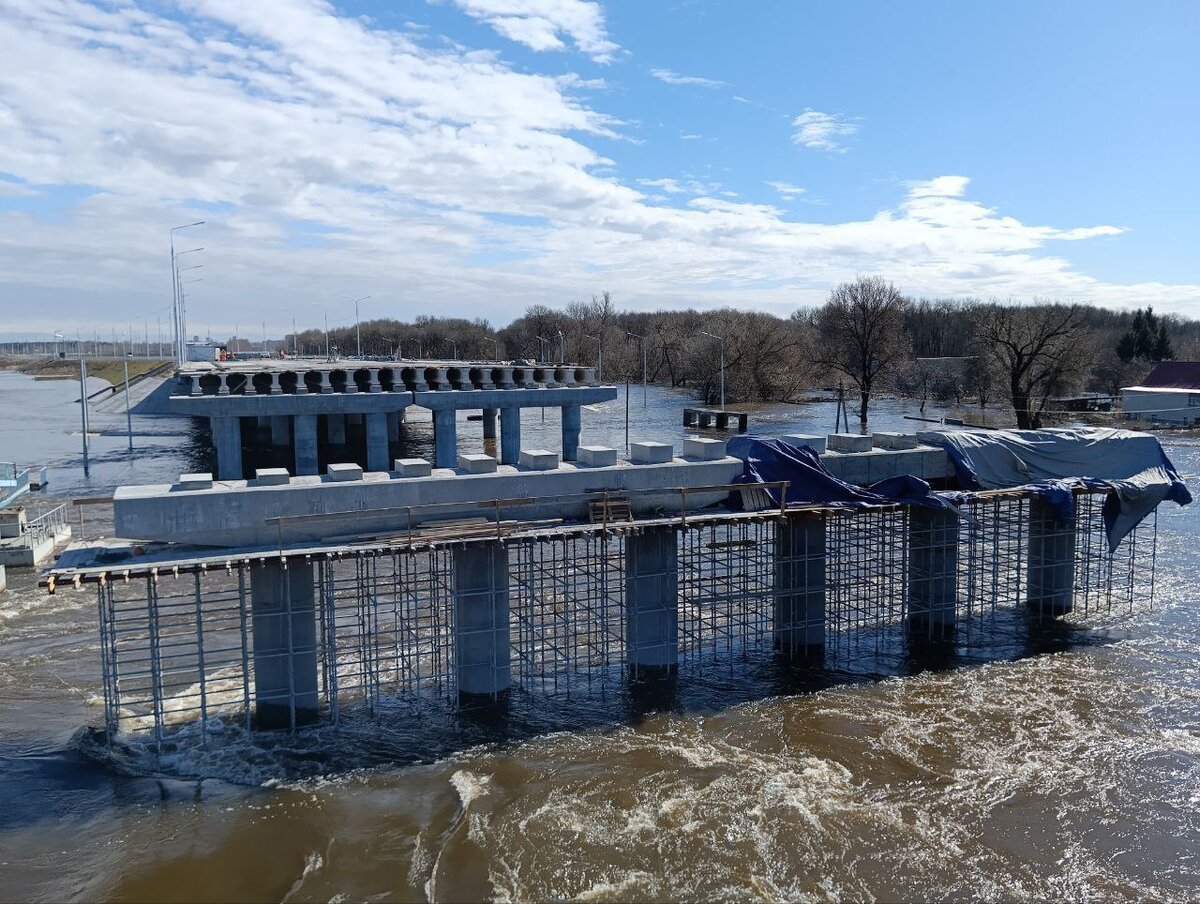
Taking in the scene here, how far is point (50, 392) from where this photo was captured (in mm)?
163250

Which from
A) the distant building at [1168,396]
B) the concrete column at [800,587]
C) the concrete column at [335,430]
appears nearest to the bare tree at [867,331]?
the distant building at [1168,396]

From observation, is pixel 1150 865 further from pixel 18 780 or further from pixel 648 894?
pixel 18 780

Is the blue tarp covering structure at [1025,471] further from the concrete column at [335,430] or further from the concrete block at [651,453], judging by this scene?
the concrete column at [335,430]

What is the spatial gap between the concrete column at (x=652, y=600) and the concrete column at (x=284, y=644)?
7.11 metres

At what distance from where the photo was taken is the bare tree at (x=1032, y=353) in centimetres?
7175

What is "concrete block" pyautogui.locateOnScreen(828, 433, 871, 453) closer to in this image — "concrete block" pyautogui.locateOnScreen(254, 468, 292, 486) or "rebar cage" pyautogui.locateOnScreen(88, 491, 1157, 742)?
"rebar cage" pyautogui.locateOnScreen(88, 491, 1157, 742)

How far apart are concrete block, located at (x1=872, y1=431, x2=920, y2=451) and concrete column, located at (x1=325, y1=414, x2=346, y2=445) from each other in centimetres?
4070

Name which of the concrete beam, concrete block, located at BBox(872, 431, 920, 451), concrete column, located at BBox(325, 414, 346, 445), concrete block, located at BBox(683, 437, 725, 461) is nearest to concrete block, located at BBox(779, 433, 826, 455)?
concrete block, located at BBox(872, 431, 920, 451)

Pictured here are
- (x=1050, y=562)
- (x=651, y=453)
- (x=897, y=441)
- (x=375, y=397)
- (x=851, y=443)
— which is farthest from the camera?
(x=375, y=397)

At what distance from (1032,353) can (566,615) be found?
192 feet

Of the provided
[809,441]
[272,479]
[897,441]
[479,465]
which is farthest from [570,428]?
[272,479]

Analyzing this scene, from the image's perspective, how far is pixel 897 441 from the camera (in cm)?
2684

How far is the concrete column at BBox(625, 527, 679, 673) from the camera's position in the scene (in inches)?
868

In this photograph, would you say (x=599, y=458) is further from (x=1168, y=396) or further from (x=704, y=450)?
(x=1168, y=396)
